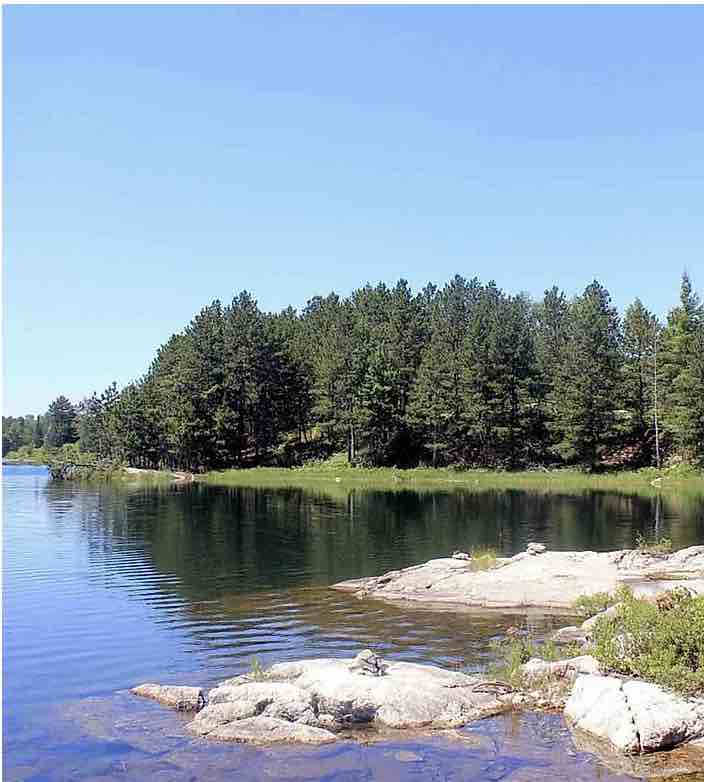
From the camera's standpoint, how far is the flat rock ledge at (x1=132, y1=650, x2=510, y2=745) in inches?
646

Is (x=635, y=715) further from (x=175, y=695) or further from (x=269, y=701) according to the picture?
(x=175, y=695)

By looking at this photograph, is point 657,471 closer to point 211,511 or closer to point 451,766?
point 211,511

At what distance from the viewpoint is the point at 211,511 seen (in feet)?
220

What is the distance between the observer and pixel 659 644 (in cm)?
1731

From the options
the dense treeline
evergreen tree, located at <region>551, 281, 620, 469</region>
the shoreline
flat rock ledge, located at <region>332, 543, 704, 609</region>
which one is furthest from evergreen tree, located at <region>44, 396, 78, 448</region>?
flat rock ledge, located at <region>332, 543, 704, 609</region>

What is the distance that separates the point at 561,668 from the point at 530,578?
13527 millimetres

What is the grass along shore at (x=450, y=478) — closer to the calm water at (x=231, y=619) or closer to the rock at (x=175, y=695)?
the calm water at (x=231, y=619)

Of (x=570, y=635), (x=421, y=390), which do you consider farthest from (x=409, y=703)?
(x=421, y=390)

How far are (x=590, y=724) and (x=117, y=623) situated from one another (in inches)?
686

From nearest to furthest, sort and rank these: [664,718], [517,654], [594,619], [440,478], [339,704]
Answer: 1. [664,718]
2. [339,704]
3. [517,654]
4. [594,619]
5. [440,478]

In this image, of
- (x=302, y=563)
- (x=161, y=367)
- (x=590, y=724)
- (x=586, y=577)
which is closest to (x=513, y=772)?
(x=590, y=724)

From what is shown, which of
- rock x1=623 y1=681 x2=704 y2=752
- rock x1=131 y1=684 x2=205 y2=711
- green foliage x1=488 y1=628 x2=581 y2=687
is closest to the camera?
rock x1=623 y1=681 x2=704 y2=752

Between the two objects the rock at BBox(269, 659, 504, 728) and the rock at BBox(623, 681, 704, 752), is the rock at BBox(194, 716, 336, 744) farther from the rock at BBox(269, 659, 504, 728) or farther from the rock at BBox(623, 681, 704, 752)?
the rock at BBox(623, 681, 704, 752)

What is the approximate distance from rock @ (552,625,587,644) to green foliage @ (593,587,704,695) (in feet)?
10.6
